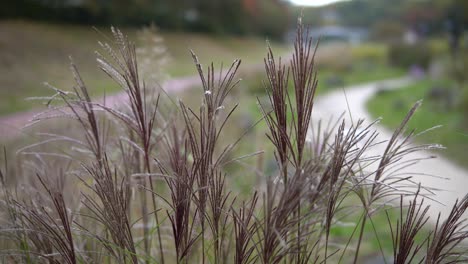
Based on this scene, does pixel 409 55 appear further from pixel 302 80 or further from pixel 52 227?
pixel 52 227

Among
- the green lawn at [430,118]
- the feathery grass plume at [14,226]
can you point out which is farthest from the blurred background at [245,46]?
the feathery grass plume at [14,226]

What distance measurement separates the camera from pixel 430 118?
496cm

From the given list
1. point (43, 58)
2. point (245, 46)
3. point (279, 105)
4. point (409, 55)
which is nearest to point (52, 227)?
point (279, 105)

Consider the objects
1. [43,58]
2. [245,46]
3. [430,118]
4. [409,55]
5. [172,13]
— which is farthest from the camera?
[245,46]

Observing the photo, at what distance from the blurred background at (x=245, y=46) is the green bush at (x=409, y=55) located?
51 mm

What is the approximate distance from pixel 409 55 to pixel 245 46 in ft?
25.0

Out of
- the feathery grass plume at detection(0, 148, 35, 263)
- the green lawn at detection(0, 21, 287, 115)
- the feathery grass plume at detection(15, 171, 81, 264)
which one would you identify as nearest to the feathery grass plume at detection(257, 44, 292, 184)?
the feathery grass plume at detection(15, 171, 81, 264)

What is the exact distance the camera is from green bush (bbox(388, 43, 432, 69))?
1914cm

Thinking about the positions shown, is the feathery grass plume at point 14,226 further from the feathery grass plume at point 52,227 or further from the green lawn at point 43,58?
the green lawn at point 43,58

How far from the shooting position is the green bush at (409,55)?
1914 centimetres

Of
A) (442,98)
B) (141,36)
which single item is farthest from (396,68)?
(141,36)

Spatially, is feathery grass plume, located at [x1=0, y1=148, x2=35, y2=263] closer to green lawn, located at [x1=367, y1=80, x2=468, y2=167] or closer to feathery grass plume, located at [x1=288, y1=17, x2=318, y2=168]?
feathery grass plume, located at [x1=288, y1=17, x2=318, y2=168]

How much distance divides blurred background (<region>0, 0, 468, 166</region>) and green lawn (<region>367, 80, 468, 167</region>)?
0.07ft

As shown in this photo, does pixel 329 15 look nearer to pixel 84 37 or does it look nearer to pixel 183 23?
pixel 183 23
